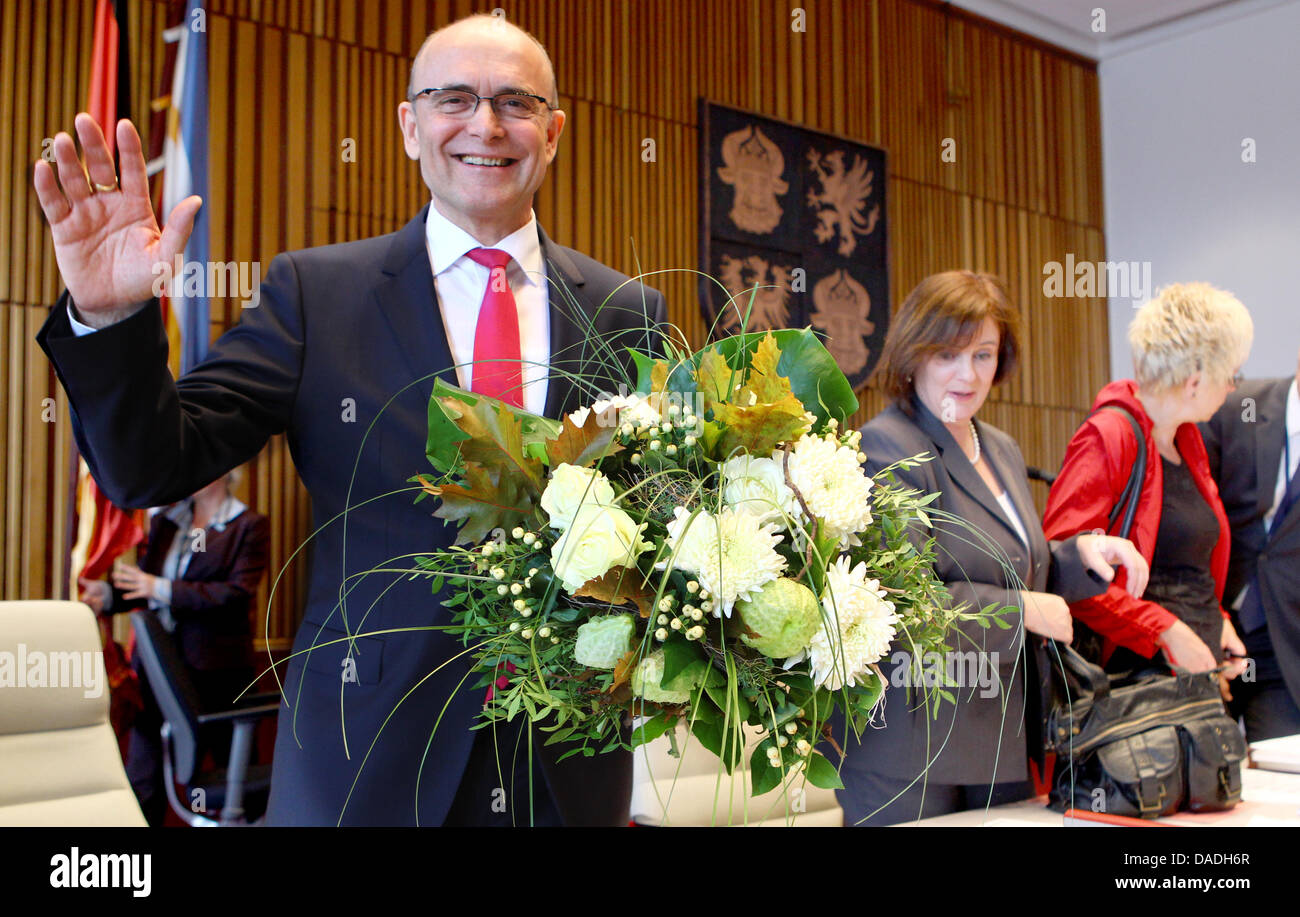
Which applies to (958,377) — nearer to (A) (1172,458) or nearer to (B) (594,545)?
(A) (1172,458)

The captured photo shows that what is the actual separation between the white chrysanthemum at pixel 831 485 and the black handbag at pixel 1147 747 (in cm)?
105

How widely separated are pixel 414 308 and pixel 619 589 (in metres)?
0.80

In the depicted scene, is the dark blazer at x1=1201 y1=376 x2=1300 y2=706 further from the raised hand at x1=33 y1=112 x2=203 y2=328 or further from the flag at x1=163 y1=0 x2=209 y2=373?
the flag at x1=163 y1=0 x2=209 y2=373

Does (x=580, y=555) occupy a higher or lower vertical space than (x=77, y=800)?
higher

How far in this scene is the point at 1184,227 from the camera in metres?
7.93

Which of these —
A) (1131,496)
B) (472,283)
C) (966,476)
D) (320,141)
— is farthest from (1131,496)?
(320,141)

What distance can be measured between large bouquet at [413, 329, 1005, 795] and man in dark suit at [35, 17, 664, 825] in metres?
0.33

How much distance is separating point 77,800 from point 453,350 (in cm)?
120

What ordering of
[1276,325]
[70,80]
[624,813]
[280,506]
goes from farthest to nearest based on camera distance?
[1276,325] < [280,506] < [70,80] < [624,813]

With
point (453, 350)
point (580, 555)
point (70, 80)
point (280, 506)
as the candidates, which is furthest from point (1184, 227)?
point (580, 555)

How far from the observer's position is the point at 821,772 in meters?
0.96

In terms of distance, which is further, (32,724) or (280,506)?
(280,506)
